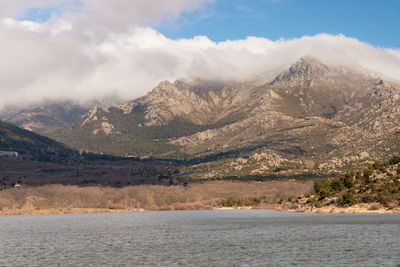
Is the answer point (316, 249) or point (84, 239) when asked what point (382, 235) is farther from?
point (84, 239)

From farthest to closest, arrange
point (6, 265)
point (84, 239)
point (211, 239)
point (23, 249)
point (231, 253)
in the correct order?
point (84, 239)
point (211, 239)
point (23, 249)
point (231, 253)
point (6, 265)

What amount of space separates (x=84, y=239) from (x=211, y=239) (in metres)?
38.7

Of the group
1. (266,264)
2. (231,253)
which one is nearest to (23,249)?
(231,253)

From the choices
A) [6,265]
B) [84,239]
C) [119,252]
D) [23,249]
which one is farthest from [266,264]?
[84,239]

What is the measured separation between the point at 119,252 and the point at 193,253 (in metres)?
17.0

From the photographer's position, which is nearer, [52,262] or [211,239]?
[52,262]

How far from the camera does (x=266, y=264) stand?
86.4 m

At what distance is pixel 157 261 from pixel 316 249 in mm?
33629

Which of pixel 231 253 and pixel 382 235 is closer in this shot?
pixel 231 253

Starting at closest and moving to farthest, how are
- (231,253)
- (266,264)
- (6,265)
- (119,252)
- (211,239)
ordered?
(266,264)
(6,265)
(231,253)
(119,252)
(211,239)

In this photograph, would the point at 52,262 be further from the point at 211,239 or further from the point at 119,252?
the point at 211,239

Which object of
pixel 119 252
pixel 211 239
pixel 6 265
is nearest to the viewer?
pixel 6 265

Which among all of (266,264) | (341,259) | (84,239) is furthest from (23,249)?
(341,259)

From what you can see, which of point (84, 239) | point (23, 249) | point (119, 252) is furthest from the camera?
point (84, 239)
